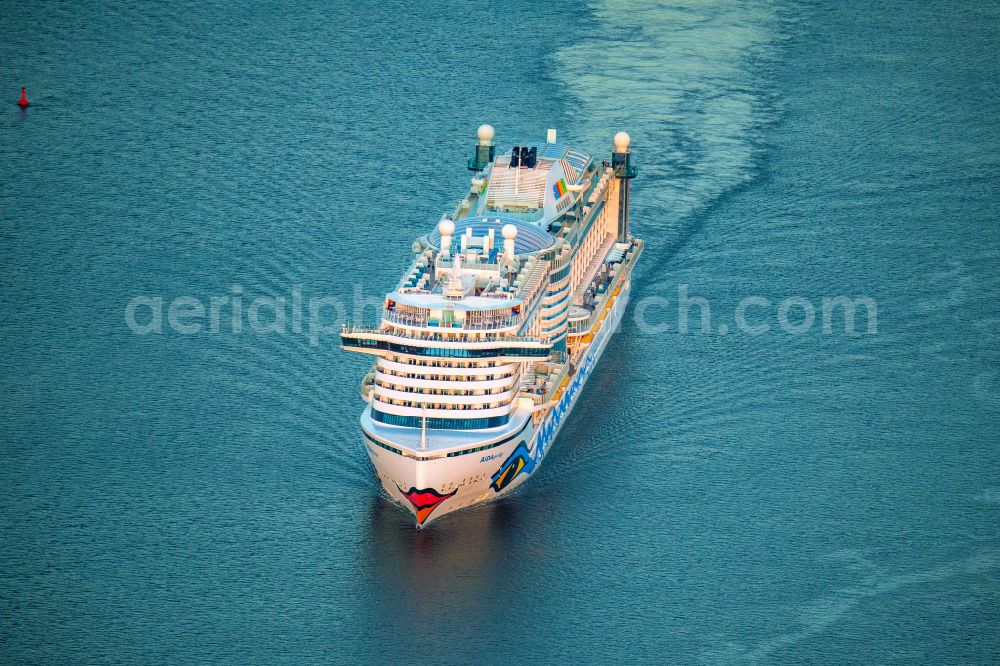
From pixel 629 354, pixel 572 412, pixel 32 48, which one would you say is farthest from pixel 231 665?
pixel 32 48

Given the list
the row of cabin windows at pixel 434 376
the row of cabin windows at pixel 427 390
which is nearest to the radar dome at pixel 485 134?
the row of cabin windows at pixel 434 376

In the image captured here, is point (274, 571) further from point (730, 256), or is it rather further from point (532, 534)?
point (730, 256)

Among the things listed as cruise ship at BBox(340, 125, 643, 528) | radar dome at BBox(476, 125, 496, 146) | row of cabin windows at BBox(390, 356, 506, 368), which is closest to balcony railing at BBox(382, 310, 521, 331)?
cruise ship at BBox(340, 125, 643, 528)

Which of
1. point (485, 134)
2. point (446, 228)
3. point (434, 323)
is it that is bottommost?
point (434, 323)

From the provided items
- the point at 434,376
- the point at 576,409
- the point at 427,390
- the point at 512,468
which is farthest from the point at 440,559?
the point at 576,409

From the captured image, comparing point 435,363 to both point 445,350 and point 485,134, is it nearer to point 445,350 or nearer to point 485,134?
point 445,350

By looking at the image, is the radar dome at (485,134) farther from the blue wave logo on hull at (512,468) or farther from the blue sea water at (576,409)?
the blue wave logo on hull at (512,468)
